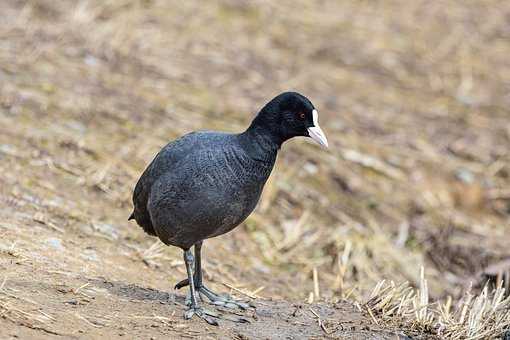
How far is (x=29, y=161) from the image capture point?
275 inches

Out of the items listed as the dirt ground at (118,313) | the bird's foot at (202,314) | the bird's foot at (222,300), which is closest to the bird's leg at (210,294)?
the bird's foot at (222,300)

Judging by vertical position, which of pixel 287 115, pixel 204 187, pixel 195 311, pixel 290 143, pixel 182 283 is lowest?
pixel 290 143

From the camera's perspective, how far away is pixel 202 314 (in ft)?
15.5

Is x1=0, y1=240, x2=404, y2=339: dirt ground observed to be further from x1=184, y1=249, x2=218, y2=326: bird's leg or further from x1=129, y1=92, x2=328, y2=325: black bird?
x1=129, y1=92, x2=328, y2=325: black bird

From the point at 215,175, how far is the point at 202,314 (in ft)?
2.36

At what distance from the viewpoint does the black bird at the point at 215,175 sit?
15.6ft

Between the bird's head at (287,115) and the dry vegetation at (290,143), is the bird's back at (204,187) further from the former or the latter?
the dry vegetation at (290,143)

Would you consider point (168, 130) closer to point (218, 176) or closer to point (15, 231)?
point (15, 231)

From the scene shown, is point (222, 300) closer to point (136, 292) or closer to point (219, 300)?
point (219, 300)

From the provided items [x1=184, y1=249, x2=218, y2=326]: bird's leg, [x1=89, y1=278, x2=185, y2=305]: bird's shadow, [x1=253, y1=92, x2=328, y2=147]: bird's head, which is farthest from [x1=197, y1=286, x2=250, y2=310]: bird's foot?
[x1=253, y1=92, x2=328, y2=147]: bird's head

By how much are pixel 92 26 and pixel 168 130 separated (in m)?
1.97

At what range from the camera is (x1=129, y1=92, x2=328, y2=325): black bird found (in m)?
4.76

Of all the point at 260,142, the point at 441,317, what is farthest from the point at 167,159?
the point at 441,317

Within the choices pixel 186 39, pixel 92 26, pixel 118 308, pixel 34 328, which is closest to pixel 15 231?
pixel 118 308
